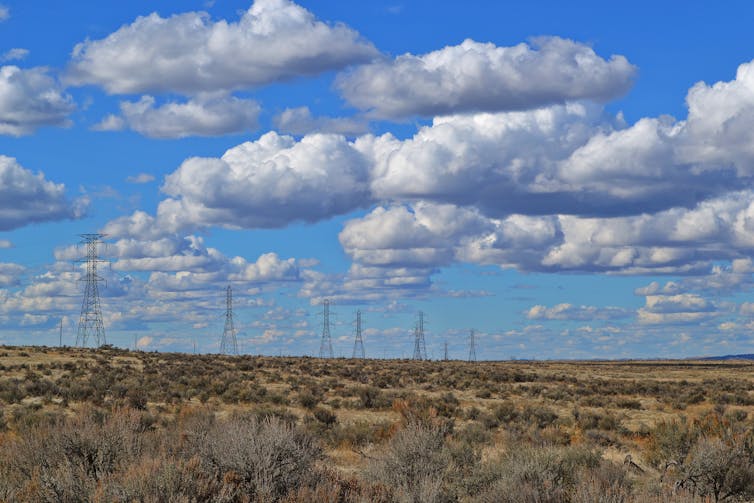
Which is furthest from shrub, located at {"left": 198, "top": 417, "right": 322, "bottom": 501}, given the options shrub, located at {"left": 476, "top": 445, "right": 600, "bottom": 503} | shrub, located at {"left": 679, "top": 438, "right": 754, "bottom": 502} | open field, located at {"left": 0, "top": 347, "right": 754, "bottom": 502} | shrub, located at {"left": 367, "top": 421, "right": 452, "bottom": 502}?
shrub, located at {"left": 679, "top": 438, "right": 754, "bottom": 502}

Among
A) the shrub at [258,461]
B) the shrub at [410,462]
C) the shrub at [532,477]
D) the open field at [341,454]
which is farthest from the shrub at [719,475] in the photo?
the shrub at [258,461]

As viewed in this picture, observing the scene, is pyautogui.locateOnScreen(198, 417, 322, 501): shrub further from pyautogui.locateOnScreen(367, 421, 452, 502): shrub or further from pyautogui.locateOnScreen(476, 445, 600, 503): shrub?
pyautogui.locateOnScreen(476, 445, 600, 503): shrub

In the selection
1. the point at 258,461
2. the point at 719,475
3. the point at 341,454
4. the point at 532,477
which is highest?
the point at 258,461

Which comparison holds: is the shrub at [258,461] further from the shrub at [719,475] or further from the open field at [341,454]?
the shrub at [719,475]

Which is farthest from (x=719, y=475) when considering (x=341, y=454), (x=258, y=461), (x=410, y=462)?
(x=341, y=454)

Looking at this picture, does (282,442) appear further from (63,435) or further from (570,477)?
(570,477)

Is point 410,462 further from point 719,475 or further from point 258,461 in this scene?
point 719,475

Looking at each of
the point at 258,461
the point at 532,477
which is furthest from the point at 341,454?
the point at 258,461

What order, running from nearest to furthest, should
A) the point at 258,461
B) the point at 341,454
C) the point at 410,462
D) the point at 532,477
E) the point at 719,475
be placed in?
the point at 258,461 → the point at 532,477 → the point at 410,462 → the point at 719,475 → the point at 341,454

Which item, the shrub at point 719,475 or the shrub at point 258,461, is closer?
the shrub at point 258,461

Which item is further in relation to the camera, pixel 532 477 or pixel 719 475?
pixel 719 475

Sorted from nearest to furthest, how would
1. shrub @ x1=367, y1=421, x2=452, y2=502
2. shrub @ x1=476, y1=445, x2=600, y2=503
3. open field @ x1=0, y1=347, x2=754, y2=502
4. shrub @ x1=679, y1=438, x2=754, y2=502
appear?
open field @ x1=0, y1=347, x2=754, y2=502 → shrub @ x1=476, y1=445, x2=600, y2=503 → shrub @ x1=367, y1=421, x2=452, y2=502 → shrub @ x1=679, y1=438, x2=754, y2=502

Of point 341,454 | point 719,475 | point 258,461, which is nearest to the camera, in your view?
point 258,461

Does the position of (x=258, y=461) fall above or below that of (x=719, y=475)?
above
